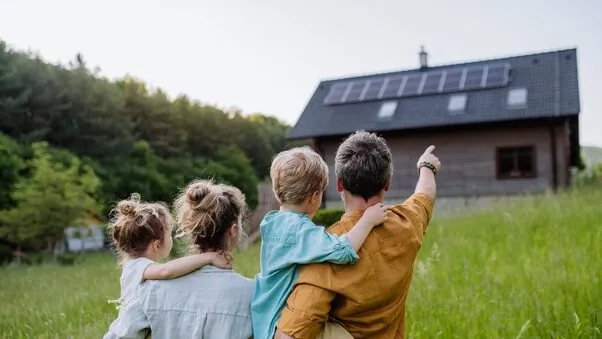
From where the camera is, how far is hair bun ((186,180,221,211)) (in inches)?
105

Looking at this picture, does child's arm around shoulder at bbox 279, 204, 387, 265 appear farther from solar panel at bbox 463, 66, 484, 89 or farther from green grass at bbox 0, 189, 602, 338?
solar panel at bbox 463, 66, 484, 89

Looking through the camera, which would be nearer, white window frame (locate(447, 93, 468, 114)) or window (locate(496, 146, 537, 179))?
window (locate(496, 146, 537, 179))

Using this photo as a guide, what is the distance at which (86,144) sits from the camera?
3028 centimetres

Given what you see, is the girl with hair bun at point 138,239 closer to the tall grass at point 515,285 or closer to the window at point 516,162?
the tall grass at point 515,285

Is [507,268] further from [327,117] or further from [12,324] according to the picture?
[327,117]

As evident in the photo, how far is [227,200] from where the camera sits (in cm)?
271

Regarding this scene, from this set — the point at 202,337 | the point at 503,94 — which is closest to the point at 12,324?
the point at 202,337

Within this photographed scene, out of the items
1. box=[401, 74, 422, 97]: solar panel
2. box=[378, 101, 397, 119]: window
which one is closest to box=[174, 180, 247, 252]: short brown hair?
box=[378, 101, 397, 119]: window

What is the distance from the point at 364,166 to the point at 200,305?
1.05 metres

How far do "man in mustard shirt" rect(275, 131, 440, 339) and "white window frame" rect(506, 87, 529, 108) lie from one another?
66.7 feet

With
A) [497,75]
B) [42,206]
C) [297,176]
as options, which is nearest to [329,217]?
[42,206]

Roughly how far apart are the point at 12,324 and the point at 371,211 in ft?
13.7

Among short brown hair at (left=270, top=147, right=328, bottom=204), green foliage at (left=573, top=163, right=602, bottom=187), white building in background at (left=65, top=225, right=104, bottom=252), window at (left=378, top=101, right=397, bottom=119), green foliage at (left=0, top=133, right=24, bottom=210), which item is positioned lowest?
short brown hair at (left=270, top=147, right=328, bottom=204)

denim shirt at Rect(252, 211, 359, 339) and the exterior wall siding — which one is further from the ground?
the exterior wall siding
